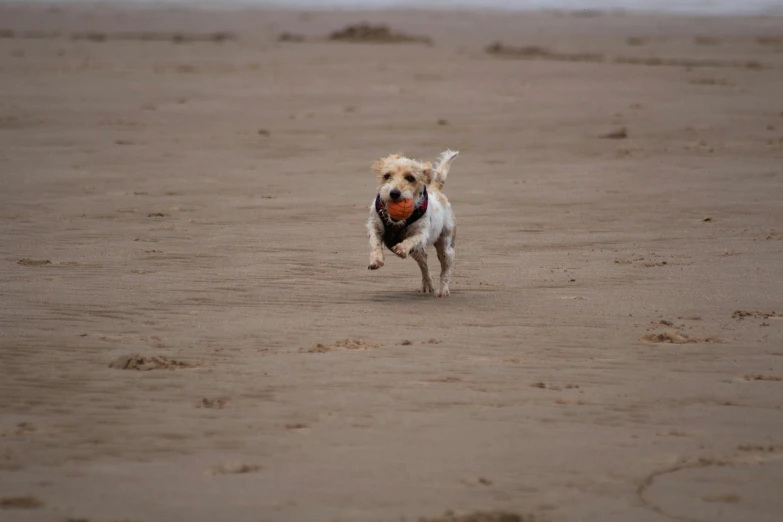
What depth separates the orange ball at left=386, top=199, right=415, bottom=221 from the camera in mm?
8609

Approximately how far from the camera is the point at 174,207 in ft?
41.3

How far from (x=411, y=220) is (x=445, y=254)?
0.54 m

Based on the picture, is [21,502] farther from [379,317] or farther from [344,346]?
[379,317]

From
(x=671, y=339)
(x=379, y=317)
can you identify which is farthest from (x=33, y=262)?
(x=671, y=339)

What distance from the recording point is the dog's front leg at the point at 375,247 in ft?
28.2

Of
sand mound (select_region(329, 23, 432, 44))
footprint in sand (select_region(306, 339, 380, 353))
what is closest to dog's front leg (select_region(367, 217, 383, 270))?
footprint in sand (select_region(306, 339, 380, 353))

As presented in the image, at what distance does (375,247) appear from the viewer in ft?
28.8

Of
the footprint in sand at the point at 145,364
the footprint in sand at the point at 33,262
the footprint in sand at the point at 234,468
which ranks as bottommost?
the footprint in sand at the point at 234,468

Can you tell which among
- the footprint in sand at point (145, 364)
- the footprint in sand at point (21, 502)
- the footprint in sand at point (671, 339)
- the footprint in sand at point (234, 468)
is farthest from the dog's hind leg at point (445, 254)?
the footprint in sand at point (21, 502)

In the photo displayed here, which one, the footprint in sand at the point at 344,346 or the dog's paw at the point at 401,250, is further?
the dog's paw at the point at 401,250

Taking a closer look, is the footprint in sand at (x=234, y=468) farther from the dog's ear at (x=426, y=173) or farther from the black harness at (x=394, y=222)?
the dog's ear at (x=426, y=173)

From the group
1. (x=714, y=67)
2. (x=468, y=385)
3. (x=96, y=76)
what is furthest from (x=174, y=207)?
(x=714, y=67)

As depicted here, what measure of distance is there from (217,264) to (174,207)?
2949 millimetres

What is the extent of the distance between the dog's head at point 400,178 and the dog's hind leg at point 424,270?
0.37m
